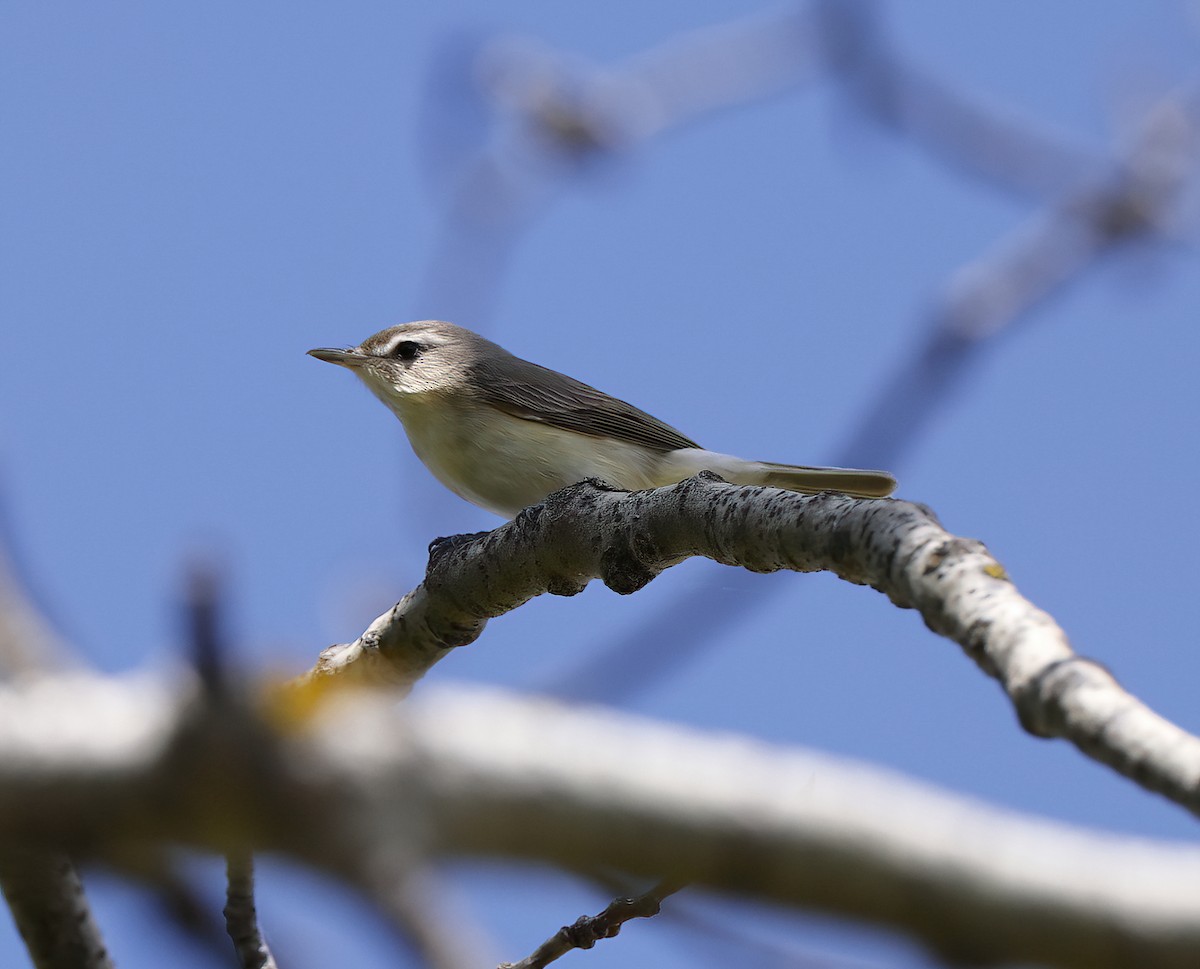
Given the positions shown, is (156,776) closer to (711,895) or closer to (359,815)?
(359,815)

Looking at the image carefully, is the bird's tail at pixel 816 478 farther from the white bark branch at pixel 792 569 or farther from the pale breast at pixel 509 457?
the white bark branch at pixel 792 569

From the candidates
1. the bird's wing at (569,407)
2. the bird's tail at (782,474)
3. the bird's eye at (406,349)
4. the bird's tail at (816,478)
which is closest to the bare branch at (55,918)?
the bird's tail at (782,474)

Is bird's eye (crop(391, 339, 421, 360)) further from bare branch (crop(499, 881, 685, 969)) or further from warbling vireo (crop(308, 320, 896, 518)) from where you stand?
bare branch (crop(499, 881, 685, 969))

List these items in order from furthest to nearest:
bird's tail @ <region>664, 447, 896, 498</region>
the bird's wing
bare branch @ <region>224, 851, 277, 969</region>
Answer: the bird's wing
bird's tail @ <region>664, 447, 896, 498</region>
bare branch @ <region>224, 851, 277, 969</region>

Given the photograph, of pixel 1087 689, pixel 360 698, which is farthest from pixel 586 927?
pixel 360 698

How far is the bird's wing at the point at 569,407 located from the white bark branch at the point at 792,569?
180 centimetres

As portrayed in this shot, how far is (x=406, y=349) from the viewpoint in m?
7.89

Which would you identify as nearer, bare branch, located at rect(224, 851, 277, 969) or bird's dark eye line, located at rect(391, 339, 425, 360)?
bare branch, located at rect(224, 851, 277, 969)

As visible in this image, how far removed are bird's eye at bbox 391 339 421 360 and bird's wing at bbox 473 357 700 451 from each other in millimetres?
632

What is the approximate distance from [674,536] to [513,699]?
98.0 inches

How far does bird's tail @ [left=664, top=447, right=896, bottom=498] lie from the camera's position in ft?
20.2

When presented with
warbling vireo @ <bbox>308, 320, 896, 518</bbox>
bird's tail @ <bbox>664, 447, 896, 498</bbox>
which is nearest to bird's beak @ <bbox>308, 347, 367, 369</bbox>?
warbling vireo @ <bbox>308, 320, 896, 518</bbox>

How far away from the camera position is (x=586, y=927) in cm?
327

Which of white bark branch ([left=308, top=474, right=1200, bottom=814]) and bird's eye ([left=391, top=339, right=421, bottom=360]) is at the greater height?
bird's eye ([left=391, top=339, right=421, bottom=360])
